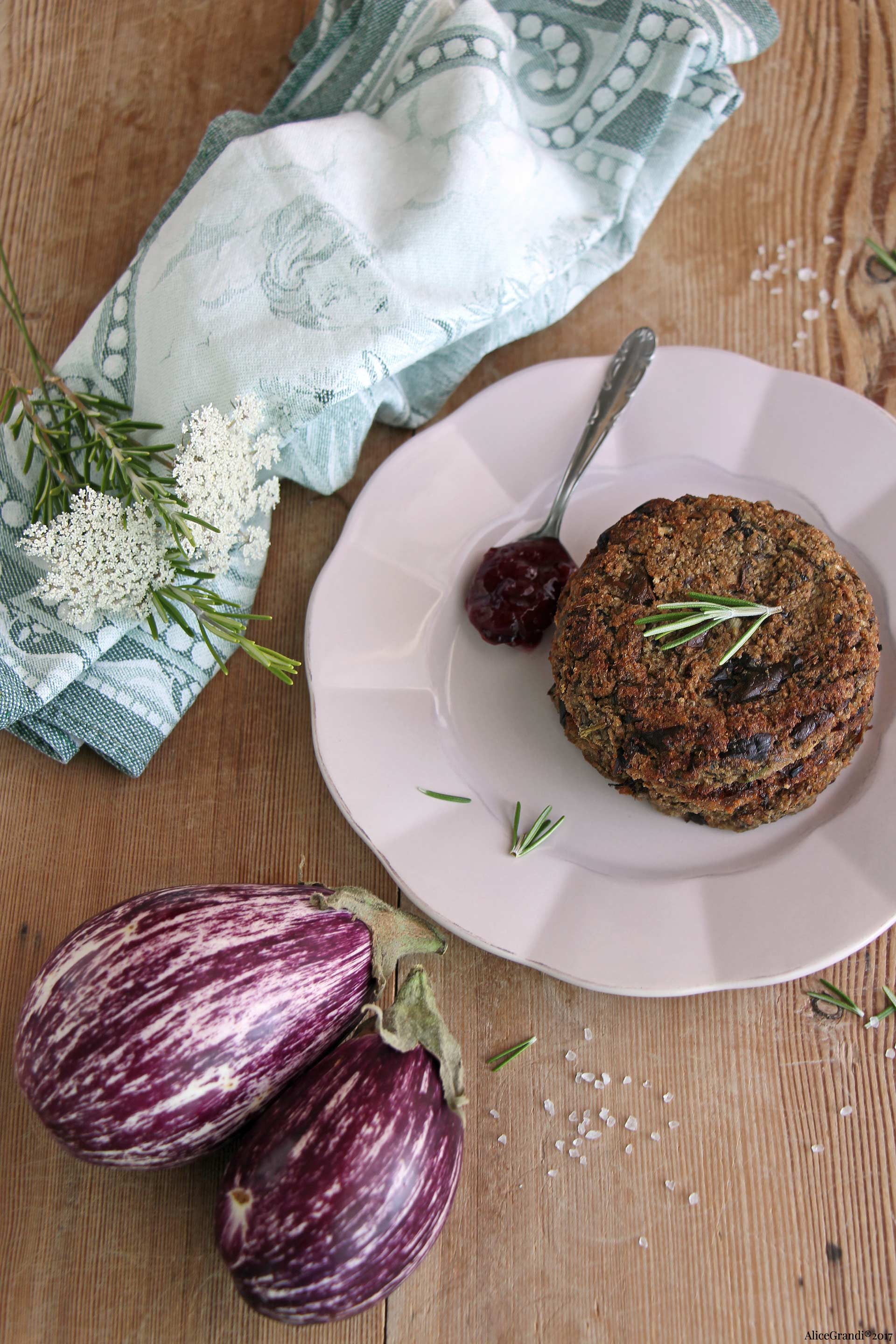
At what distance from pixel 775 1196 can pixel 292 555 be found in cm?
197

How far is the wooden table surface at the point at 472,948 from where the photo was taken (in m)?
2.13

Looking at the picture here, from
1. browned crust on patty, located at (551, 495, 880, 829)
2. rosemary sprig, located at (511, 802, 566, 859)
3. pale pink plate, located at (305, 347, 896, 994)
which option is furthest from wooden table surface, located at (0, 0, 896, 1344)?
browned crust on patty, located at (551, 495, 880, 829)

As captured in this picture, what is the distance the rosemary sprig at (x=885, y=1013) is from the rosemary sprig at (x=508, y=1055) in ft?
2.58

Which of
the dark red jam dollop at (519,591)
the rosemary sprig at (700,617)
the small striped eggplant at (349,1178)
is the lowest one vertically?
the small striped eggplant at (349,1178)

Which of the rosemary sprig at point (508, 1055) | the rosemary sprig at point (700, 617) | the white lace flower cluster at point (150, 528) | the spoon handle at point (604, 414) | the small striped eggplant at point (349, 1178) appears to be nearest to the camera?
the small striped eggplant at point (349, 1178)

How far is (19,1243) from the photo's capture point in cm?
217

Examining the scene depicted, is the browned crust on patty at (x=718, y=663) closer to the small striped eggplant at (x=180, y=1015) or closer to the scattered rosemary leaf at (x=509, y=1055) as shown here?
the scattered rosemary leaf at (x=509, y=1055)

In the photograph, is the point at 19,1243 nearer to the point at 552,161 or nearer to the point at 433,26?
the point at 552,161

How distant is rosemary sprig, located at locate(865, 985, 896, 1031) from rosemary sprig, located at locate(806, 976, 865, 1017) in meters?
0.02

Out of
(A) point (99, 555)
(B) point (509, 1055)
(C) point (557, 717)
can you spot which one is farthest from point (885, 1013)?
(A) point (99, 555)

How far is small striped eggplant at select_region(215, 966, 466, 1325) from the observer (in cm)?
175

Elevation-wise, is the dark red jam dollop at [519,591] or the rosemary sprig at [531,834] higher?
the dark red jam dollop at [519,591]

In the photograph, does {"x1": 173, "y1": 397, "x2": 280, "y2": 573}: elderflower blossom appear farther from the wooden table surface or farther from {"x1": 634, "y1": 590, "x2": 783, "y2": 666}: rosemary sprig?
{"x1": 634, "y1": 590, "x2": 783, "y2": 666}: rosemary sprig

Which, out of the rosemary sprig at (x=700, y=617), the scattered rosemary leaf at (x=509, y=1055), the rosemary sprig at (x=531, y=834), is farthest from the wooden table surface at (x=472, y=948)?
the rosemary sprig at (x=700, y=617)
